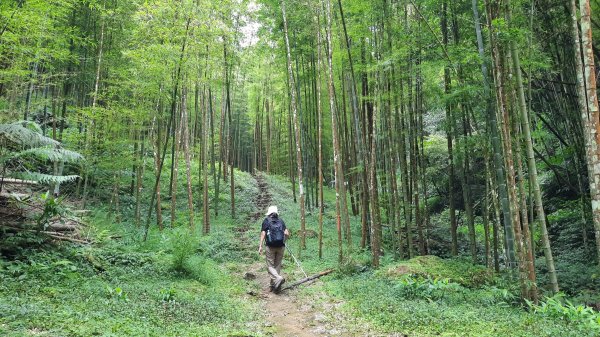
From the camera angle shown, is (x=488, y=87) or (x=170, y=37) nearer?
(x=488, y=87)

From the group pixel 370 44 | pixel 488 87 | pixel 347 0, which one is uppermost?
pixel 347 0

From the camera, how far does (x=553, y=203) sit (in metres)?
11.0

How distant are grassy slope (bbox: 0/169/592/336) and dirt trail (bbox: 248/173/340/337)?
0.20 meters

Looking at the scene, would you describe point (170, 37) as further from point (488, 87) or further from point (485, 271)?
point (485, 271)

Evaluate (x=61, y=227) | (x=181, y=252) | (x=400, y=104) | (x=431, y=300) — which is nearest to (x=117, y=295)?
(x=181, y=252)

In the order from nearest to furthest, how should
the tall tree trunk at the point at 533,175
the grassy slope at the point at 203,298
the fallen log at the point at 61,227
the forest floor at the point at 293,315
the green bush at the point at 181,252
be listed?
the grassy slope at the point at 203,298
the forest floor at the point at 293,315
the tall tree trunk at the point at 533,175
the fallen log at the point at 61,227
the green bush at the point at 181,252

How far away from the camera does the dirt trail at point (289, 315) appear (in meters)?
4.42

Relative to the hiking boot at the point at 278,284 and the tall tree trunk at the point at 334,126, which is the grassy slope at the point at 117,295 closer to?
the hiking boot at the point at 278,284

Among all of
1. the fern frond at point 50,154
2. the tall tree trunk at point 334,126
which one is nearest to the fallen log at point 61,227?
the fern frond at point 50,154

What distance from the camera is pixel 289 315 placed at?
17.2 feet

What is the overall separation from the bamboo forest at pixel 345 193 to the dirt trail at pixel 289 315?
0.05 m

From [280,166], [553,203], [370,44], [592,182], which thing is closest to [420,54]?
[370,44]

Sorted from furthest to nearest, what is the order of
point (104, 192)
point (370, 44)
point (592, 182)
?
point (104, 192) < point (370, 44) < point (592, 182)

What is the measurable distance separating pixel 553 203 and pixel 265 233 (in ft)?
30.2
